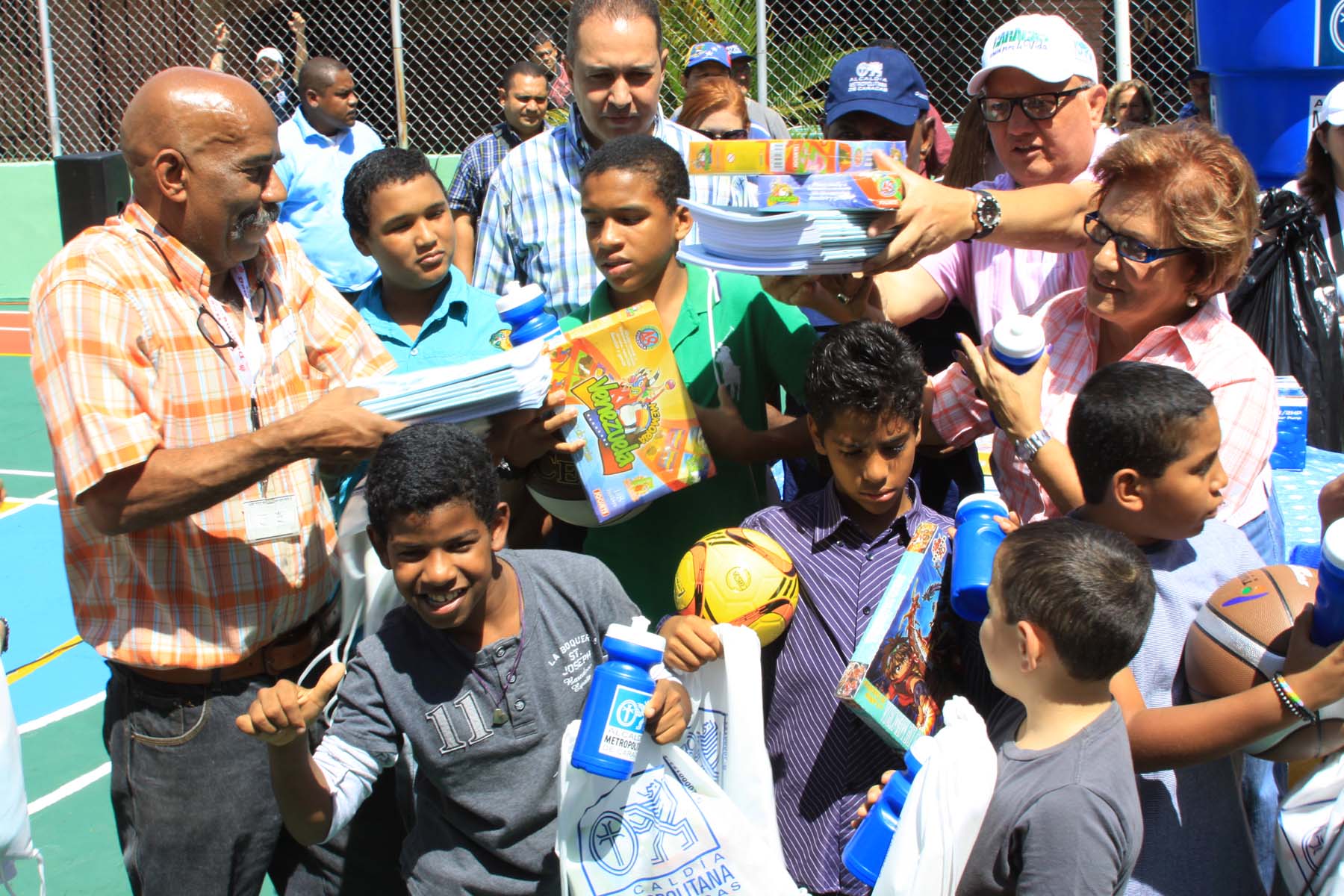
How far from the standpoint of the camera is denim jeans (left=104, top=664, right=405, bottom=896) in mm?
2586

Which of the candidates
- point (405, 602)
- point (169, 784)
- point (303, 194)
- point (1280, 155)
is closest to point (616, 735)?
point (405, 602)

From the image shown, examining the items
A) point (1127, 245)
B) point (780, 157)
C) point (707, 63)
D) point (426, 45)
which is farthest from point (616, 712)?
point (426, 45)

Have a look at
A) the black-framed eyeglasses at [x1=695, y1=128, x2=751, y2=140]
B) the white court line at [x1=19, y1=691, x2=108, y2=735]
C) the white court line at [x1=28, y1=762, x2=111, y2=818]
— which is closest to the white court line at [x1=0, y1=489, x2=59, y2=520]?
the white court line at [x1=19, y1=691, x2=108, y2=735]

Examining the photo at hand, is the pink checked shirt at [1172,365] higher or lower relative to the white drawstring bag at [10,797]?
higher

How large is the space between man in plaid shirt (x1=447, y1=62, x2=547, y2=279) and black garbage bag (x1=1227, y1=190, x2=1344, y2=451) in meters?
3.00

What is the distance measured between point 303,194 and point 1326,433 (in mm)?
6004

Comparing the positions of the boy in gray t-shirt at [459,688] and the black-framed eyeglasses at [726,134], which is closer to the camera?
the boy in gray t-shirt at [459,688]

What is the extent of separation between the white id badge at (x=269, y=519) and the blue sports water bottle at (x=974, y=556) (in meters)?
1.50

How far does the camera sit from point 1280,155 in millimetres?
5547

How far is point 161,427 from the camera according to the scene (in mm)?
2465

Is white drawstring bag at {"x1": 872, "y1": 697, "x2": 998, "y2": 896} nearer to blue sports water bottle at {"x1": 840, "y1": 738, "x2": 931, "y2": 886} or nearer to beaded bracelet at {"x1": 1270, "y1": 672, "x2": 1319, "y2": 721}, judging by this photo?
blue sports water bottle at {"x1": 840, "y1": 738, "x2": 931, "y2": 886}

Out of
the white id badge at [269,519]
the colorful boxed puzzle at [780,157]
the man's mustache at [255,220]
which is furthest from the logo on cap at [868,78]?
the white id badge at [269,519]

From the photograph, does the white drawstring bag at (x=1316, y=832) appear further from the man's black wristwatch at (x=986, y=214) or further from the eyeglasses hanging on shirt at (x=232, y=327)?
the eyeglasses hanging on shirt at (x=232, y=327)

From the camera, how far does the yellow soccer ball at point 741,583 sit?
237 cm
